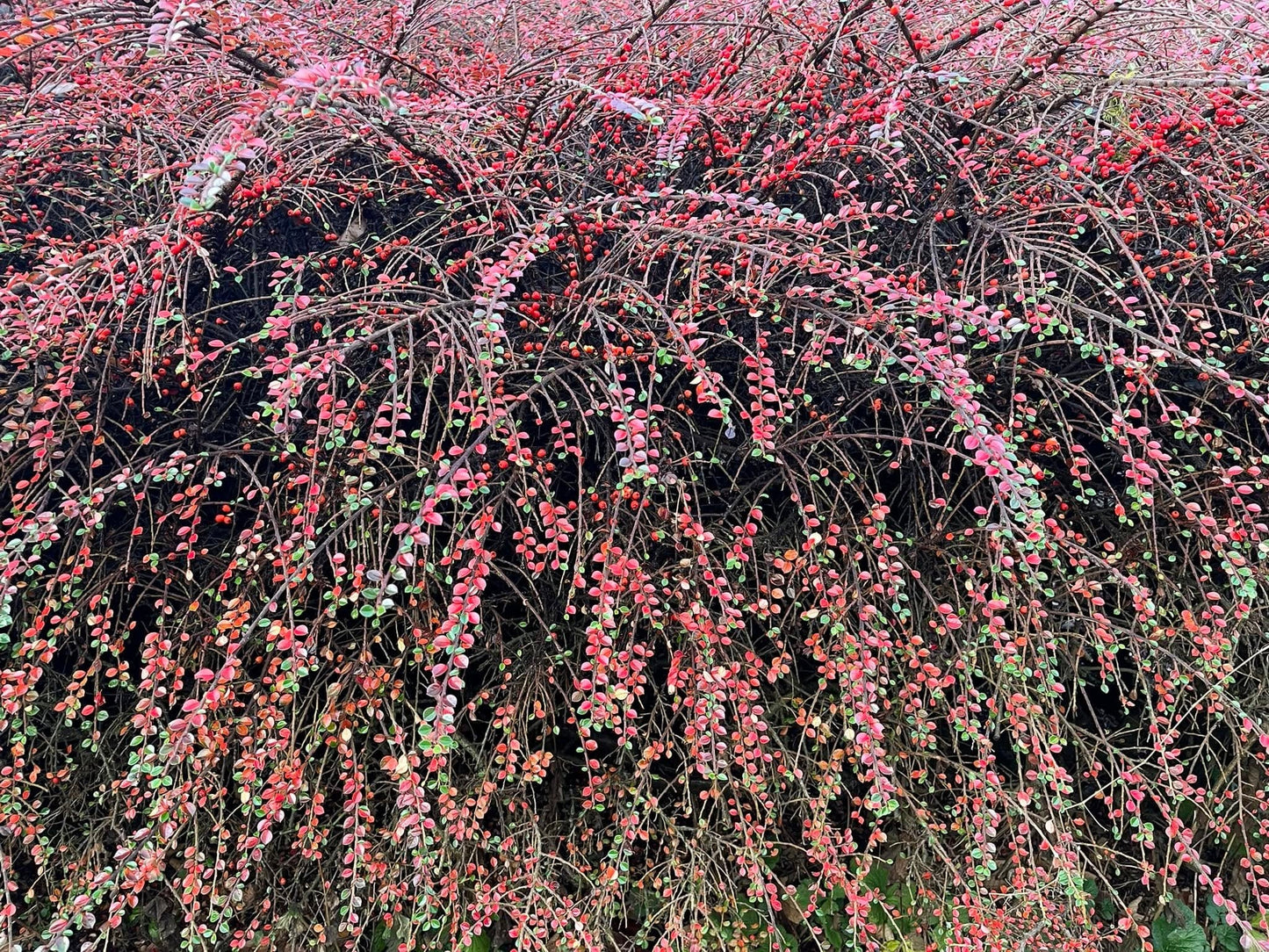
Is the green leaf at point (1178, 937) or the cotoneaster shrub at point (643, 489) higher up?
the cotoneaster shrub at point (643, 489)

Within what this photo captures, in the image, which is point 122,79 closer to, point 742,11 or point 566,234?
point 566,234

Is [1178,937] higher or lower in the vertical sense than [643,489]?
lower

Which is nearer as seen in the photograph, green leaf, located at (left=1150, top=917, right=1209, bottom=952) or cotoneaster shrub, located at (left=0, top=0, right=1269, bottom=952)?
cotoneaster shrub, located at (left=0, top=0, right=1269, bottom=952)

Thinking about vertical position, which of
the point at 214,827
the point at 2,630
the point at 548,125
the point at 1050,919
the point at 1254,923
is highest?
the point at 548,125

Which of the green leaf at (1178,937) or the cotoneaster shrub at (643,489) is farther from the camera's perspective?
the green leaf at (1178,937)

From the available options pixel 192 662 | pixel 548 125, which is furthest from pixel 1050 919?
pixel 548 125

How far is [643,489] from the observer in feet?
5.24

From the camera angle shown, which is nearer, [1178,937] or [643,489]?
[643,489]

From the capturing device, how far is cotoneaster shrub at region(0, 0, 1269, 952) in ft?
4.64

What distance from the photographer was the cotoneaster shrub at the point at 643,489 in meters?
1.41

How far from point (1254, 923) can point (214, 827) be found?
224cm

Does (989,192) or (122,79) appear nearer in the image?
(989,192)

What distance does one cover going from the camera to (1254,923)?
1.64 m

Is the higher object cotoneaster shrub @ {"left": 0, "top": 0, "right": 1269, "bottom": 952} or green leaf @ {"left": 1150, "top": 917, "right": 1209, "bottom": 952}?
cotoneaster shrub @ {"left": 0, "top": 0, "right": 1269, "bottom": 952}
